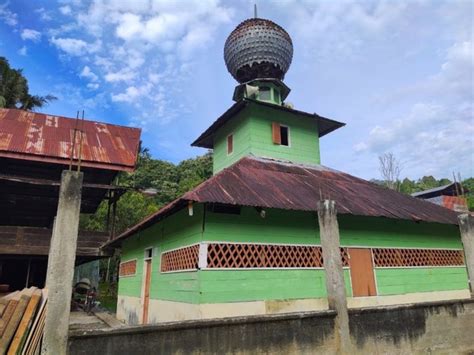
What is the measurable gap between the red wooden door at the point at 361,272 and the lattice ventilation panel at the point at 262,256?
31cm

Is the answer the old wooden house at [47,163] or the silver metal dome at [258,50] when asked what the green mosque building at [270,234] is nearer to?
the silver metal dome at [258,50]

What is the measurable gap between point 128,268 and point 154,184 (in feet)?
83.0

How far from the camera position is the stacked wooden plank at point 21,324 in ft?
13.0

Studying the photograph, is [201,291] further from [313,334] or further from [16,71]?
[16,71]

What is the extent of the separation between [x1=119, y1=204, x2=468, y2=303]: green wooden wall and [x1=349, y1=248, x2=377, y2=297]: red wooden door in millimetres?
213

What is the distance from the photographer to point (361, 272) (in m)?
10.1

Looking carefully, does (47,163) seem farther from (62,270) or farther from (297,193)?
(62,270)

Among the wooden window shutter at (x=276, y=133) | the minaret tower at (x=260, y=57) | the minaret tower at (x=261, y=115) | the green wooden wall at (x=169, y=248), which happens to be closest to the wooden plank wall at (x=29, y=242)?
the green wooden wall at (x=169, y=248)

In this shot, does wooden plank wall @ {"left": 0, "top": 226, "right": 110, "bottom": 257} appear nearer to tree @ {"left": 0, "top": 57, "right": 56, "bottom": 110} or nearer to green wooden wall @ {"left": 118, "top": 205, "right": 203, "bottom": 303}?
green wooden wall @ {"left": 118, "top": 205, "right": 203, "bottom": 303}

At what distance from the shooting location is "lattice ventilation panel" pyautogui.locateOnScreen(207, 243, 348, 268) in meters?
8.38

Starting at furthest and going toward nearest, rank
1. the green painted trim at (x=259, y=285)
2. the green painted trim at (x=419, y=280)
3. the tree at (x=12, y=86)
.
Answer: the tree at (x=12, y=86) < the green painted trim at (x=419, y=280) < the green painted trim at (x=259, y=285)

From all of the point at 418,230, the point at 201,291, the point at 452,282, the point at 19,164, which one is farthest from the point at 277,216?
the point at 19,164

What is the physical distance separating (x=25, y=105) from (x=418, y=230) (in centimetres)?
2681

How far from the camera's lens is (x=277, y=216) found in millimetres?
9391
